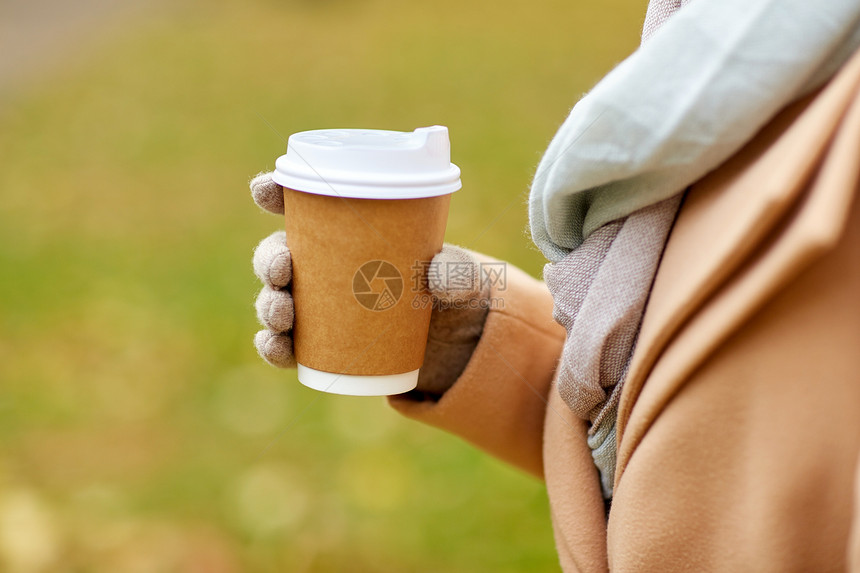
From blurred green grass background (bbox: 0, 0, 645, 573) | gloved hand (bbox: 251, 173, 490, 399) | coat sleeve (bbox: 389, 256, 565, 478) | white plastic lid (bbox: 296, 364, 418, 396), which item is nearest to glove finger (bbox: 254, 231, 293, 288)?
gloved hand (bbox: 251, 173, 490, 399)

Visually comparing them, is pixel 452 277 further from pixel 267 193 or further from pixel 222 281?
pixel 222 281

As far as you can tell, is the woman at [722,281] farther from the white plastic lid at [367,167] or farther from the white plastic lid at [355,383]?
the white plastic lid at [355,383]

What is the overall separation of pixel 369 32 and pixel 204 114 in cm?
110

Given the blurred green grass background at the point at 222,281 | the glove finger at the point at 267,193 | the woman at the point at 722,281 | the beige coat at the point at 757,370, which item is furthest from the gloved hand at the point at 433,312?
the blurred green grass background at the point at 222,281

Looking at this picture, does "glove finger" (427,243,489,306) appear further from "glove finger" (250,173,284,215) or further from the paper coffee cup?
"glove finger" (250,173,284,215)

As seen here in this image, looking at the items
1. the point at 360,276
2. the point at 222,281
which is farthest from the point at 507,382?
the point at 222,281

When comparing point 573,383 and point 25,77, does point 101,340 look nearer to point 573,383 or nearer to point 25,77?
point 573,383

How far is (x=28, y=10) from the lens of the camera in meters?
5.45

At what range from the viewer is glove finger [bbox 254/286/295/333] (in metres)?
0.98

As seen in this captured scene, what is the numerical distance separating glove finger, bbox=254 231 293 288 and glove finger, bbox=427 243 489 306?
0.18m

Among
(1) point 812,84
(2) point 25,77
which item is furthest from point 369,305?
(2) point 25,77

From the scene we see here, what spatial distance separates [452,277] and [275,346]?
0.26 metres

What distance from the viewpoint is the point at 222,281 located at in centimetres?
312

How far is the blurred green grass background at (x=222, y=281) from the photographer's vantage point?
219cm
